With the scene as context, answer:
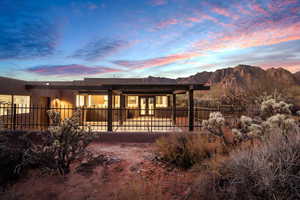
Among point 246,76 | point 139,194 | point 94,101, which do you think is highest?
point 246,76

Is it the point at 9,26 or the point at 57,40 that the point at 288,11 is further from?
the point at 9,26

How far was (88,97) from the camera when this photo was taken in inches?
657

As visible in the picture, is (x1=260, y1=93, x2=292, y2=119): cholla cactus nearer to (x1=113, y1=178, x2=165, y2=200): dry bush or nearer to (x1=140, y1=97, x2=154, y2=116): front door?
(x1=113, y1=178, x2=165, y2=200): dry bush

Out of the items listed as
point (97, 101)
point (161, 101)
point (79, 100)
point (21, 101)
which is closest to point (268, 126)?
point (21, 101)

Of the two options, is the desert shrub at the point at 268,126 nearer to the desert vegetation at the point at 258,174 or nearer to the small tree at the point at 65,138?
the desert vegetation at the point at 258,174

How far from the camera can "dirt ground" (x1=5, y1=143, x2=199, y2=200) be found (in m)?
3.44

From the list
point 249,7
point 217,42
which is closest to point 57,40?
point 217,42

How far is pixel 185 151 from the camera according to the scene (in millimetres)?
4809

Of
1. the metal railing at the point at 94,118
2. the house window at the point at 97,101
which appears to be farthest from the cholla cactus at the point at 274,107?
the house window at the point at 97,101

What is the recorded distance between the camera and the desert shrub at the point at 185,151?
180 inches

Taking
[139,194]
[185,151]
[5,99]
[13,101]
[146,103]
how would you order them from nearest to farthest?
[139,194] < [185,151] < [5,99] < [13,101] < [146,103]

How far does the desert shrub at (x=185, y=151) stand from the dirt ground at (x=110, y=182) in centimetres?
28

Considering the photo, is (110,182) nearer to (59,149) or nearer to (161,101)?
(59,149)

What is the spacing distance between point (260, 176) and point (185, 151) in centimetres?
233
